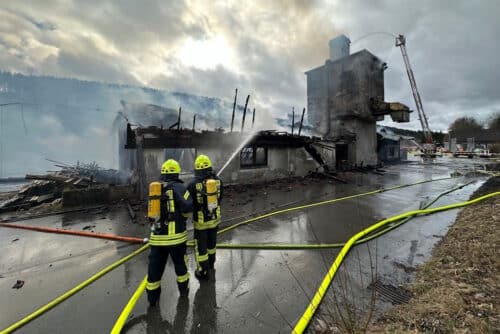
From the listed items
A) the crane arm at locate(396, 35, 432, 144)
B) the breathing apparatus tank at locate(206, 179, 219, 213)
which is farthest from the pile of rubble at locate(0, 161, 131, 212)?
the crane arm at locate(396, 35, 432, 144)

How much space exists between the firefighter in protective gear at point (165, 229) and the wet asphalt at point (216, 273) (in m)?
0.37

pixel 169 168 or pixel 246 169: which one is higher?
pixel 169 168

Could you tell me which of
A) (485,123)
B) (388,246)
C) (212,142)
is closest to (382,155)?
(212,142)

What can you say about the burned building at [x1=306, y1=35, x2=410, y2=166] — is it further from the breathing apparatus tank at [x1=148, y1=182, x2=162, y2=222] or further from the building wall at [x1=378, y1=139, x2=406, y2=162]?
the breathing apparatus tank at [x1=148, y1=182, x2=162, y2=222]

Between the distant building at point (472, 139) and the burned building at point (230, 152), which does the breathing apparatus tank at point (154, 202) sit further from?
the distant building at point (472, 139)

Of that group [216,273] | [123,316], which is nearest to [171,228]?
[123,316]

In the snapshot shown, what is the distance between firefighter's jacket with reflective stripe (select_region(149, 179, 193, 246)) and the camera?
2.54 metres

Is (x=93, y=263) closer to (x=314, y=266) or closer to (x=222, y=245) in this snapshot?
(x=222, y=245)

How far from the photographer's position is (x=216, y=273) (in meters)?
3.32

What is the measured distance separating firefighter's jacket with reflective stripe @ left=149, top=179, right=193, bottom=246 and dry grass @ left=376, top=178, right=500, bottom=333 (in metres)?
2.29

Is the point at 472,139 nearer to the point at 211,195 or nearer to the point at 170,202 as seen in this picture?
the point at 211,195

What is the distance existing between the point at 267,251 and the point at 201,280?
1401 mm

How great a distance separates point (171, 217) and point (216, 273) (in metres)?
1.36

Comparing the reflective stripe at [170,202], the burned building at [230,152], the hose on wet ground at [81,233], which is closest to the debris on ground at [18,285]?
→ the hose on wet ground at [81,233]
